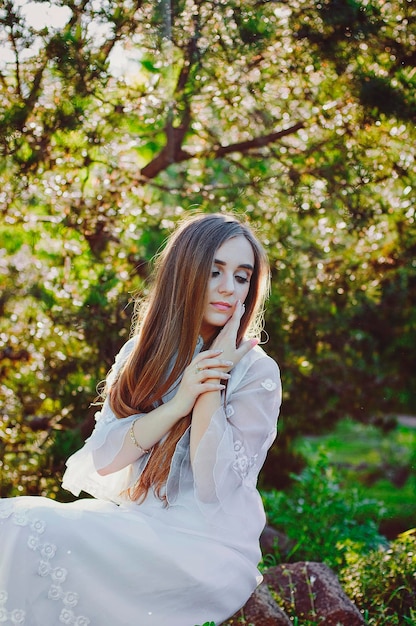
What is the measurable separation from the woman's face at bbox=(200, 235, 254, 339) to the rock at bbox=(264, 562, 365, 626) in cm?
123

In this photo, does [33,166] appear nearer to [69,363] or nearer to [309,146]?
[69,363]

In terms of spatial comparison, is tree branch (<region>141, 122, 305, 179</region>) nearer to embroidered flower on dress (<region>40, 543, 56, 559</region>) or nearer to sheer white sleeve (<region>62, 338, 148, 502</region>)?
sheer white sleeve (<region>62, 338, 148, 502</region>)

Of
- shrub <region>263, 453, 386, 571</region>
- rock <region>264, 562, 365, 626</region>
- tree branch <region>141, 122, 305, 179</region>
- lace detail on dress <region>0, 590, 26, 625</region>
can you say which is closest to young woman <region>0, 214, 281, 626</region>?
lace detail on dress <region>0, 590, 26, 625</region>

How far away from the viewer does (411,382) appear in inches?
211

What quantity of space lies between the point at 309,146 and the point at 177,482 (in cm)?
210

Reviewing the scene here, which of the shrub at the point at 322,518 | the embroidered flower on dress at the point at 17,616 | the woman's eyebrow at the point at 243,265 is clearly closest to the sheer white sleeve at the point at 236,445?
the woman's eyebrow at the point at 243,265

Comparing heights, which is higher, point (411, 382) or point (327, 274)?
point (327, 274)

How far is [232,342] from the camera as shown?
8.61 feet

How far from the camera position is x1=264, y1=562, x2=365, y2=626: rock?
303 cm

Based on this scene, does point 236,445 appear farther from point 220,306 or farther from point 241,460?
point 220,306

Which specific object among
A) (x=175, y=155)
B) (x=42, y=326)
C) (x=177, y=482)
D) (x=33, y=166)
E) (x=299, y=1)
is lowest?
(x=177, y=482)

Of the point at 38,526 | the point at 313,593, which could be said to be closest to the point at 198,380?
the point at 38,526

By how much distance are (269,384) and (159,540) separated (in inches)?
25.0

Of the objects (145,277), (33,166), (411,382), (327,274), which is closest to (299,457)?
(411,382)
